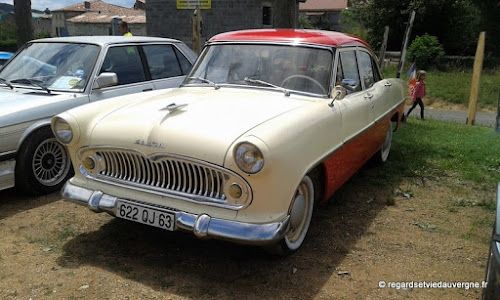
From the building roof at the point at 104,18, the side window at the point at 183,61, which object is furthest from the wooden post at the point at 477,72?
the building roof at the point at 104,18

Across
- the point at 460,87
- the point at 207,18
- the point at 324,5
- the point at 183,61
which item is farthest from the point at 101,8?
the point at 183,61

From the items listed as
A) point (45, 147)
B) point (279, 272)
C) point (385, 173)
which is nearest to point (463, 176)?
point (385, 173)

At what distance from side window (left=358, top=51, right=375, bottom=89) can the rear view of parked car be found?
257cm

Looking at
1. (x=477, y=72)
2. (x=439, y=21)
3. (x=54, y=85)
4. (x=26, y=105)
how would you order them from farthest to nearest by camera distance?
(x=439, y=21) < (x=477, y=72) < (x=54, y=85) < (x=26, y=105)

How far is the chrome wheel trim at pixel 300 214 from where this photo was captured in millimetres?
3470

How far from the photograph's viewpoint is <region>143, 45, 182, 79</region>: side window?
611cm

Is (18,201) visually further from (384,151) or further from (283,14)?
(283,14)

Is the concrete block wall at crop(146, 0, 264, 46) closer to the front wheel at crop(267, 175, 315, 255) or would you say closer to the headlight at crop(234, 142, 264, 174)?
the front wheel at crop(267, 175, 315, 255)

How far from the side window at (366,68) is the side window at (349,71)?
7.8 inches

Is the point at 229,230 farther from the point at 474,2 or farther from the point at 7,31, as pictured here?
the point at 7,31

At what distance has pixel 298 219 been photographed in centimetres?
356

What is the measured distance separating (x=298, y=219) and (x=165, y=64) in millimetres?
3671

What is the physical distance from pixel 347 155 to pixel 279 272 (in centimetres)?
139

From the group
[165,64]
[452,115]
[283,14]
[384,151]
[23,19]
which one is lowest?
[452,115]
